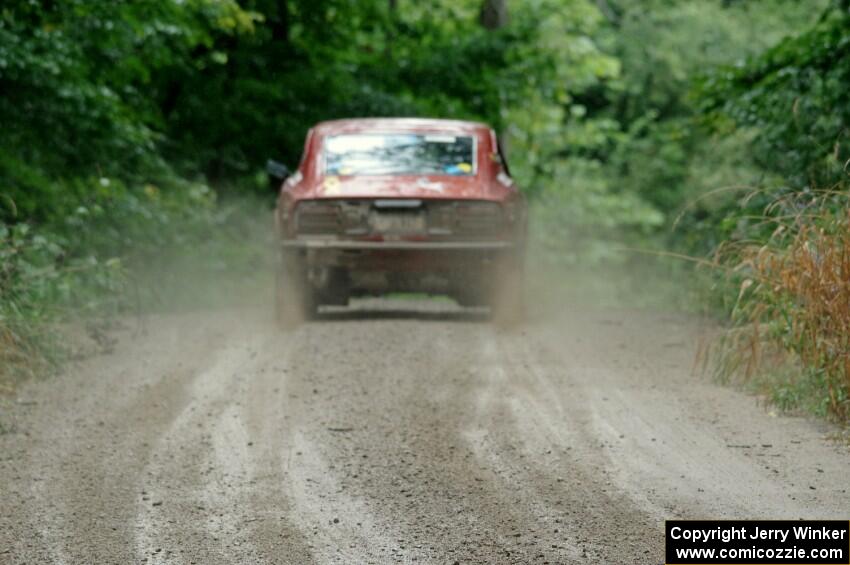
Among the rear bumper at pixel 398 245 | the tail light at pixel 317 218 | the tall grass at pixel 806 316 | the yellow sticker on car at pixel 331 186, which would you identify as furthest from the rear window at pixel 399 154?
the tall grass at pixel 806 316

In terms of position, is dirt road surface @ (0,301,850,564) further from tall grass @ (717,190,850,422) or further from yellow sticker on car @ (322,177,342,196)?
yellow sticker on car @ (322,177,342,196)

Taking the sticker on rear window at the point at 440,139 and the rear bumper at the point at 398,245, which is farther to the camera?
the sticker on rear window at the point at 440,139

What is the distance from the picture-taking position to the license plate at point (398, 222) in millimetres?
13820

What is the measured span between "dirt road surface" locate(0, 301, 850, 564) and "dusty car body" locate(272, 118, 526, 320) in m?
1.49

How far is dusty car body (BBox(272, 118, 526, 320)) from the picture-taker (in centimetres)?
1383

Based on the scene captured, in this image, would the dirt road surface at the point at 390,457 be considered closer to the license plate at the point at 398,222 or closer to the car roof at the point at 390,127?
the license plate at the point at 398,222

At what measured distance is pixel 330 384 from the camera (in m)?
10.3

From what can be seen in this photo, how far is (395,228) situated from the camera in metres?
13.8

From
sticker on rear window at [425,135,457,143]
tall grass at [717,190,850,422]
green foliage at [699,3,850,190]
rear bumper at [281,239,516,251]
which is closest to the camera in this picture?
tall grass at [717,190,850,422]

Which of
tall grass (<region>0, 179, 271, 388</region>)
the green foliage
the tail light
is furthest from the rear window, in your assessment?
the green foliage

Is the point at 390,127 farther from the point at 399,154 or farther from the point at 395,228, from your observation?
the point at 395,228

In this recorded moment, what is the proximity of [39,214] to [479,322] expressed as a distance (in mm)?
4924

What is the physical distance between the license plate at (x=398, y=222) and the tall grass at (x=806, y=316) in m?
4.26

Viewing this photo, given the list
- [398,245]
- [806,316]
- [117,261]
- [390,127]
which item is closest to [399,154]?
[390,127]
